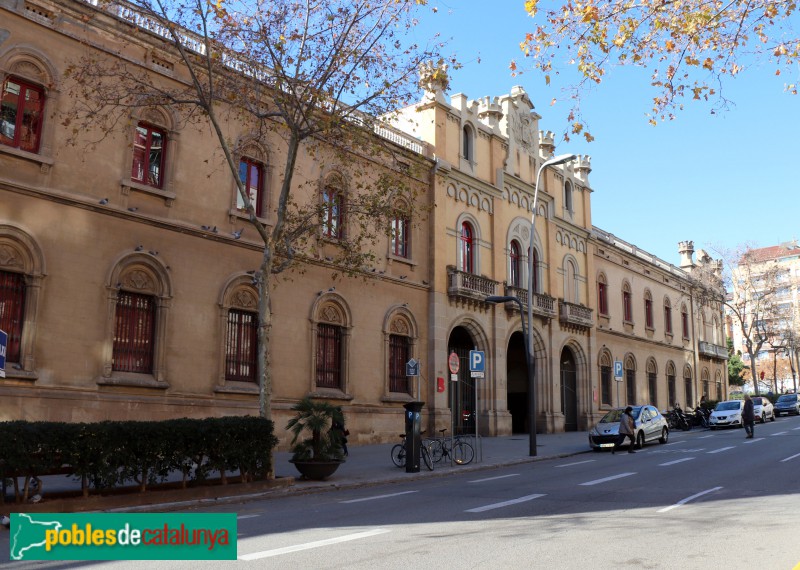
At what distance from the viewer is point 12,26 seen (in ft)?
54.1

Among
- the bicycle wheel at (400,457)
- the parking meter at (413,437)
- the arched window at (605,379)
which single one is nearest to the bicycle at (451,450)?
the bicycle wheel at (400,457)

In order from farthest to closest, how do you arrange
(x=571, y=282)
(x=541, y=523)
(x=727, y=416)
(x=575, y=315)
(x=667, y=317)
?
1. (x=667, y=317)
2. (x=571, y=282)
3. (x=727, y=416)
4. (x=575, y=315)
5. (x=541, y=523)

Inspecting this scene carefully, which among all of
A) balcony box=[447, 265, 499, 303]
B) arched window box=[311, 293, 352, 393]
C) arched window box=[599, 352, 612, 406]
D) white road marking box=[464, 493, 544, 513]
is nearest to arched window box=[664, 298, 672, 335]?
arched window box=[599, 352, 612, 406]

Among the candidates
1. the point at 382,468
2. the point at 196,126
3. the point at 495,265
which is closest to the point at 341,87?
the point at 196,126

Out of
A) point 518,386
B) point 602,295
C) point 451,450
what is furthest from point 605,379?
point 451,450

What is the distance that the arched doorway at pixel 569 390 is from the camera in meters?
37.0

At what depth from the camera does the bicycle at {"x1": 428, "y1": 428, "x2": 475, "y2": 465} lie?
62.7ft

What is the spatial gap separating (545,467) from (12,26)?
17.0 metres

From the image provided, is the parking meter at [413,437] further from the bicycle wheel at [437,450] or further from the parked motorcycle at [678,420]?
the parked motorcycle at [678,420]

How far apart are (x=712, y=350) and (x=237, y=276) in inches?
1812

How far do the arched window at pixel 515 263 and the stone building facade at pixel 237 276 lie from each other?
0.11m

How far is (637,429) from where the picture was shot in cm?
2509

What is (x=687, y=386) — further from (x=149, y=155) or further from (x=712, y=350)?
(x=149, y=155)

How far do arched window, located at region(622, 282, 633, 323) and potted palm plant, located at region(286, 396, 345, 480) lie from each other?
32531mm
